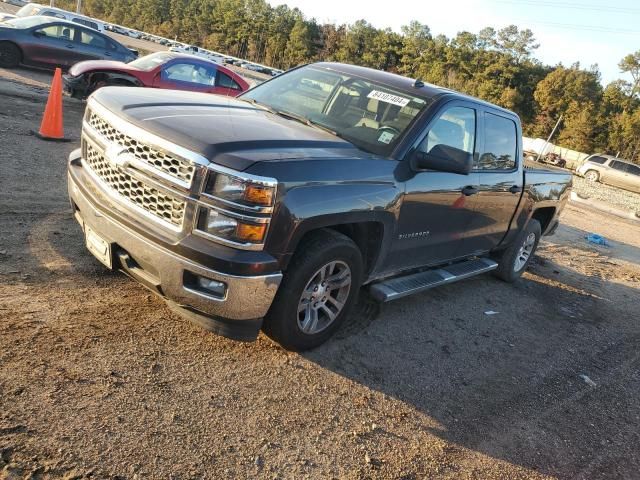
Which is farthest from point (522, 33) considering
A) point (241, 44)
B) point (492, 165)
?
point (492, 165)

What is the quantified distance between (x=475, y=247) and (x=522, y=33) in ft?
268

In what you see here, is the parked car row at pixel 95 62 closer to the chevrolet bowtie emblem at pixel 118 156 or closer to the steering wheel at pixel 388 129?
Result: the steering wheel at pixel 388 129

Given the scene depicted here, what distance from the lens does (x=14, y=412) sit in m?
2.63

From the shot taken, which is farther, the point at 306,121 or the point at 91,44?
the point at 91,44

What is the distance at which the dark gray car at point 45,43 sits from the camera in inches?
515

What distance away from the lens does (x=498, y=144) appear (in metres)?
5.50

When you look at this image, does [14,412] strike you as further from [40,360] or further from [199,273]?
[199,273]

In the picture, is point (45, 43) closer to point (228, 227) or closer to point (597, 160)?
point (228, 227)

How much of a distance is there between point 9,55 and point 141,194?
41.8 feet

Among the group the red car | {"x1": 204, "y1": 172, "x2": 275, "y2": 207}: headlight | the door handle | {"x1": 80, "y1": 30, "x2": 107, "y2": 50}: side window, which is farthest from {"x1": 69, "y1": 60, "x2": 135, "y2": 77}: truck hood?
{"x1": 204, "y1": 172, "x2": 275, "y2": 207}: headlight

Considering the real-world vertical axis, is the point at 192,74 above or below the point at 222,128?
below

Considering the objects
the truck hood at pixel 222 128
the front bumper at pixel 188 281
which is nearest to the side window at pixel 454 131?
the truck hood at pixel 222 128

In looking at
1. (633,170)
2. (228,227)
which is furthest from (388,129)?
(633,170)

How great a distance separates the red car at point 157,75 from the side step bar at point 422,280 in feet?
22.7
